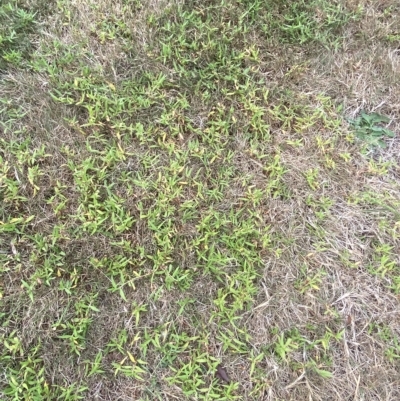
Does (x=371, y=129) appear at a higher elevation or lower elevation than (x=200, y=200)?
higher

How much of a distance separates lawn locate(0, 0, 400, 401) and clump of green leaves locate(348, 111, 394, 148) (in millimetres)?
12

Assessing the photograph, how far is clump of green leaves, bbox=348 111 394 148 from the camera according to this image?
219 cm

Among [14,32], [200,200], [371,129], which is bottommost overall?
[200,200]

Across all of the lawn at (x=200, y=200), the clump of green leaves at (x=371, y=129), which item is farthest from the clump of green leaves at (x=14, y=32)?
the clump of green leaves at (x=371, y=129)

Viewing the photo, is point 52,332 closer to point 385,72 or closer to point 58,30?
point 58,30

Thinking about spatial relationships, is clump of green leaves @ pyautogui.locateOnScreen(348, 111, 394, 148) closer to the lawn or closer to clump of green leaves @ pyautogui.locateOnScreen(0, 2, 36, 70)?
the lawn

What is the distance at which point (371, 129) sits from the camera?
222cm

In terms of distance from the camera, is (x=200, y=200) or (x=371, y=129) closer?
(x=200, y=200)

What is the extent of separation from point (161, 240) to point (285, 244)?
574 mm

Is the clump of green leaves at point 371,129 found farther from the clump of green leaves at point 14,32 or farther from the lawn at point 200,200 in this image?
the clump of green leaves at point 14,32

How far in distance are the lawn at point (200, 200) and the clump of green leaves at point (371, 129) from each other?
1 centimetres

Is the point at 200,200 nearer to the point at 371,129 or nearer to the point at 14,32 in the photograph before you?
the point at 371,129

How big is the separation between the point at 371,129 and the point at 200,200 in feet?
3.25

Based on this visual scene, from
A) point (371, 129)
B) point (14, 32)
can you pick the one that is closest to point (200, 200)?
point (371, 129)
